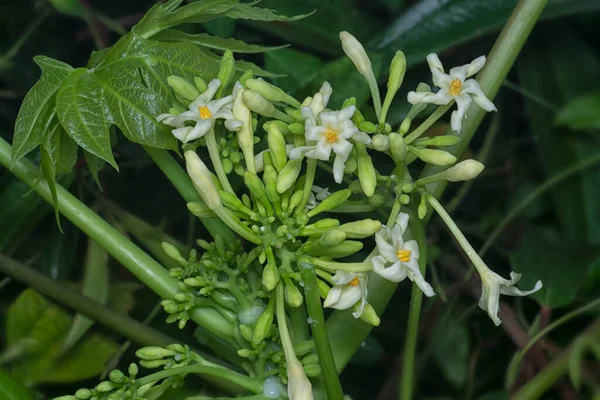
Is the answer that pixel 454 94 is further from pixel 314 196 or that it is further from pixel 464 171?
pixel 314 196

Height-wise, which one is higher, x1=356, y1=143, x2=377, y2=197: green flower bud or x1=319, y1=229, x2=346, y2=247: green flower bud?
x1=356, y1=143, x2=377, y2=197: green flower bud

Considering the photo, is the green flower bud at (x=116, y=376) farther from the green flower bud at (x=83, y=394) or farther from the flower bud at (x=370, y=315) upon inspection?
the flower bud at (x=370, y=315)

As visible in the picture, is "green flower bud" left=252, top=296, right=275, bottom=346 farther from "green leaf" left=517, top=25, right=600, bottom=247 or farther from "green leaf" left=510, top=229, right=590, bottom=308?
"green leaf" left=517, top=25, right=600, bottom=247

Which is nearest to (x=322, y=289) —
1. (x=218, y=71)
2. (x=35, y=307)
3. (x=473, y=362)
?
(x=218, y=71)

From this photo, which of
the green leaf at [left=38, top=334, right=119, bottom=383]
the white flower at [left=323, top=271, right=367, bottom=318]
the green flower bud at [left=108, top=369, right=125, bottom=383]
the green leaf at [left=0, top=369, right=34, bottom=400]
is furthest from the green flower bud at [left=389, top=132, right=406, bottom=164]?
the green leaf at [left=38, top=334, right=119, bottom=383]

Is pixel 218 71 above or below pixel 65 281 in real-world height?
above

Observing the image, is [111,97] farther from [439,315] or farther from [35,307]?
[439,315]
